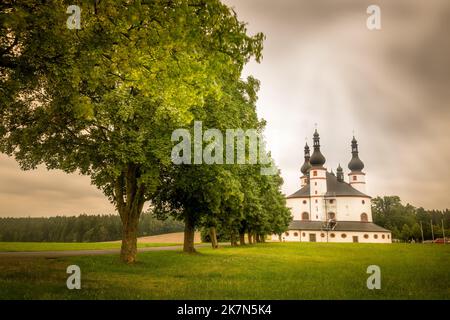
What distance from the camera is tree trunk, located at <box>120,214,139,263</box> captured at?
20.2 metres

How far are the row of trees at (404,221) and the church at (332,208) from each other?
11660 mm

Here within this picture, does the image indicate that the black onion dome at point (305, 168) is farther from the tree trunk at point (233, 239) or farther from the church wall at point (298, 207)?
the tree trunk at point (233, 239)

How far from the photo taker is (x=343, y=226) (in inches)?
4336

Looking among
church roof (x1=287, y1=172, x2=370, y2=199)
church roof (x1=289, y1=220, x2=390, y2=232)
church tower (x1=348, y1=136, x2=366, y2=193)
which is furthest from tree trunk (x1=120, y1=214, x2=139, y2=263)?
church tower (x1=348, y1=136, x2=366, y2=193)

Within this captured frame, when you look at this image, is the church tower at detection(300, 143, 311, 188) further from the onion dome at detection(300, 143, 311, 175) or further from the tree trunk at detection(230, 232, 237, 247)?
the tree trunk at detection(230, 232, 237, 247)

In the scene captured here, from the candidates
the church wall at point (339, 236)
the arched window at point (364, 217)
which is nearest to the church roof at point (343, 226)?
the church wall at point (339, 236)

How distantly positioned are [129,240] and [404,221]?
13478 centimetres

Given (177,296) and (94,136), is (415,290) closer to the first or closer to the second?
(177,296)

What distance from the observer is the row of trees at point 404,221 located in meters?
107

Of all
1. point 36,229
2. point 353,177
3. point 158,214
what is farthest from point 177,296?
point 36,229

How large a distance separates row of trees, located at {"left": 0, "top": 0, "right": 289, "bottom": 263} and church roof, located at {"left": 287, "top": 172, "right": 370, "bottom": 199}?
90025 millimetres

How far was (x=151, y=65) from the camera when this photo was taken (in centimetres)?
984

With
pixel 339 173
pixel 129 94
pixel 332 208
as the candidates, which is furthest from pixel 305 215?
pixel 129 94

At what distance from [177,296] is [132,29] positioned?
7.86m
